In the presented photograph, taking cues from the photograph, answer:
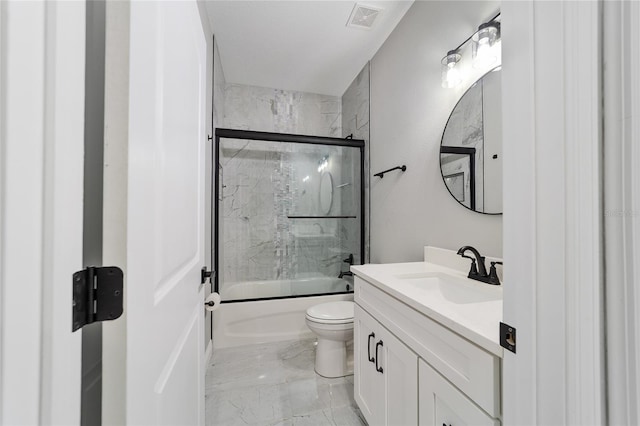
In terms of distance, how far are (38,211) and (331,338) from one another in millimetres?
1771

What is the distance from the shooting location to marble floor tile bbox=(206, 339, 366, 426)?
1.46m

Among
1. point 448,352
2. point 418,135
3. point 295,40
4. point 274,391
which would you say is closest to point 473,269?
point 448,352

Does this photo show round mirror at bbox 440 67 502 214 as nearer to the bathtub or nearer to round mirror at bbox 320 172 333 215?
round mirror at bbox 320 172 333 215

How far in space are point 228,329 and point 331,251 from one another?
124cm

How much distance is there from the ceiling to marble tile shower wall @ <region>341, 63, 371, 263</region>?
11 centimetres

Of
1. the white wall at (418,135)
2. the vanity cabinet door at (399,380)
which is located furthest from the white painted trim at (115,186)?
the white wall at (418,135)

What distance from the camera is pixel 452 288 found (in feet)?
4.13

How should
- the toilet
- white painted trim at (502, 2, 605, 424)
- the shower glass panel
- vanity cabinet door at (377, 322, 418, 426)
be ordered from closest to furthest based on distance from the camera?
white painted trim at (502, 2, 605, 424)
vanity cabinet door at (377, 322, 418, 426)
the toilet
the shower glass panel

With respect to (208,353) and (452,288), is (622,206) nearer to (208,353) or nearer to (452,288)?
(452,288)

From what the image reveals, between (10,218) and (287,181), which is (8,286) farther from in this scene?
(287,181)

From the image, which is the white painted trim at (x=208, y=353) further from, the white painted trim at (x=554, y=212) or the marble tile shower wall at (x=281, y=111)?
the marble tile shower wall at (x=281, y=111)

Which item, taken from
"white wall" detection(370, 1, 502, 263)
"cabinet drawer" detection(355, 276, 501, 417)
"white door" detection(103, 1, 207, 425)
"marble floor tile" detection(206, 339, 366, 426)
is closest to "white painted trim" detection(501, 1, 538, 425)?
"cabinet drawer" detection(355, 276, 501, 417)

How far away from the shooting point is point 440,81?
1.58m

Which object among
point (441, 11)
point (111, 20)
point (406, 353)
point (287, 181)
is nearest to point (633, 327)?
point (406, 353)
